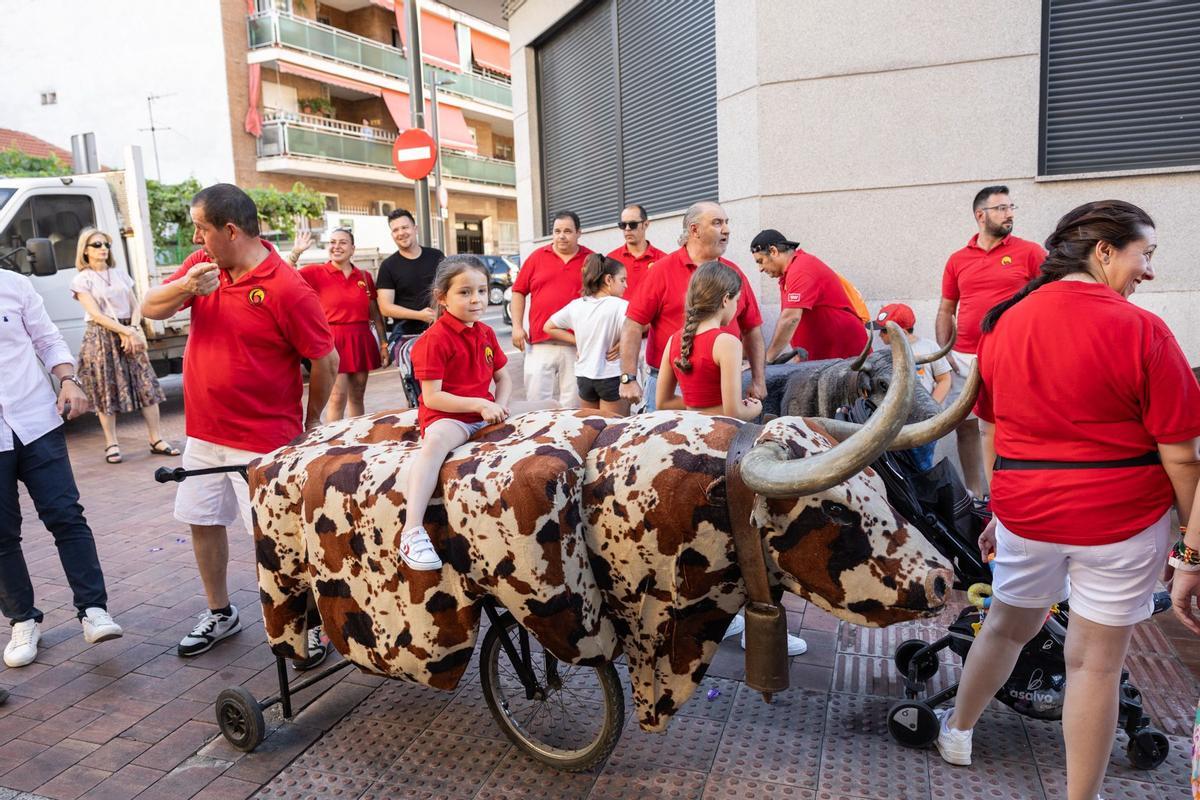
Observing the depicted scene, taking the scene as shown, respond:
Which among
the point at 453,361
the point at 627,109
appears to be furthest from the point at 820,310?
the point at 627,109

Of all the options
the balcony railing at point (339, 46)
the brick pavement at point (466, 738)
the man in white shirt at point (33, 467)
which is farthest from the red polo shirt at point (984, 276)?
the balcony railing at point (339, 46)

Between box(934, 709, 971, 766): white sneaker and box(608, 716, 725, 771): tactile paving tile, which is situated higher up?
box(934, 709, 971, 766): white sneaker

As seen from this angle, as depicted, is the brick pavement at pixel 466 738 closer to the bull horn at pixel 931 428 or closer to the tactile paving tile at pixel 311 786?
the tactile paving tile at pixel 311 786

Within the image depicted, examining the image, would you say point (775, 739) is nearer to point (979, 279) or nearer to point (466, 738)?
point (466, 738)

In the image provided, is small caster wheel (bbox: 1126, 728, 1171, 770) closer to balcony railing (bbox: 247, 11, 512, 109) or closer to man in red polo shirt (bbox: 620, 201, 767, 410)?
man in red polo shirt (bbox: 620, 201, 767, 410)

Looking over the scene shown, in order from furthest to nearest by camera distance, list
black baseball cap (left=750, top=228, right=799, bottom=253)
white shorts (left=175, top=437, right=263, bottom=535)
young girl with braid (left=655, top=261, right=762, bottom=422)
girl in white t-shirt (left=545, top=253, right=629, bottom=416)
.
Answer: girl in white t-shirt (left=545, top=253, right=629, bottom=416), black baseball cap (left=750, top=228, right=799, bottom=253), white shorts (left=175, top=437, right=263, bottom=535), young girl with braid (left=655, top=261, right=762, bottom=422)

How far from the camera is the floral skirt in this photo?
335 inches

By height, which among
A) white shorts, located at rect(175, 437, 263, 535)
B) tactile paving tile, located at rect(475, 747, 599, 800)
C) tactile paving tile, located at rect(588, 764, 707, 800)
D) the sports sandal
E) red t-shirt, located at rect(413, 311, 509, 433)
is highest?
red t-shirt, located at rect(413, 311, 509, 433)

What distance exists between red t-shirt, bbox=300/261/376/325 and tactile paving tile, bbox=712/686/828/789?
4775 mm

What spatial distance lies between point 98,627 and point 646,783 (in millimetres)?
2919

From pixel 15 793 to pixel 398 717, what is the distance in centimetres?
138

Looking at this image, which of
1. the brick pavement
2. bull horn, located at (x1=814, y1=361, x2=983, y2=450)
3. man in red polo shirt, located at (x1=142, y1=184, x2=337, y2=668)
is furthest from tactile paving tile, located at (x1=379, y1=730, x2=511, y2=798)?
bull horn, located at (x1=814, y1=361, x2=983, y2=450)

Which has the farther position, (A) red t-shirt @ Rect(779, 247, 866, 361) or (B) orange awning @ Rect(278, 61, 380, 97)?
(B) orange awning @ Rect(278, 61, 380, 97)

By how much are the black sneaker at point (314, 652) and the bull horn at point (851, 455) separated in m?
2.65
